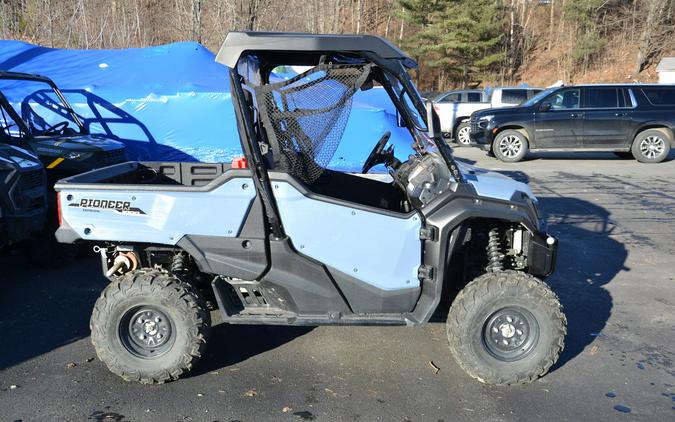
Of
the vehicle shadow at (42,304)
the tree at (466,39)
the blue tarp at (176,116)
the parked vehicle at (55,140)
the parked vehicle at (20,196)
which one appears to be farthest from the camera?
the tree at (466,39)

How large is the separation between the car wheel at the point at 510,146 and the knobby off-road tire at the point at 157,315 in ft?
39.7

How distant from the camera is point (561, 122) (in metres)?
14.2

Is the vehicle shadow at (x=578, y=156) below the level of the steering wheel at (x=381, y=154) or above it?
below

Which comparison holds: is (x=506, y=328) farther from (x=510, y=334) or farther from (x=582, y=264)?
(x=582, y=264)

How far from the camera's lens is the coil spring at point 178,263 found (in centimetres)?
414

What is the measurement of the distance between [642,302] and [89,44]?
76.1 feet

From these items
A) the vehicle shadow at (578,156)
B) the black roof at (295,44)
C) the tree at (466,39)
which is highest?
the tree at (466,39)

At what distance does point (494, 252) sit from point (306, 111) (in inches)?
66.0

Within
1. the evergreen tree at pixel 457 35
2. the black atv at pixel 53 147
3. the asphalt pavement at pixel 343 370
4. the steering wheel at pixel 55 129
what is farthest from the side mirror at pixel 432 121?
the evergreen tree at pixel 457 35

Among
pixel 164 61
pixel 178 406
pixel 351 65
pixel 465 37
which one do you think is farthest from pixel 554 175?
pixel 465 37

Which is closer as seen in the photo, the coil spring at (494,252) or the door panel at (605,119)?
the coil spring at (494,252)

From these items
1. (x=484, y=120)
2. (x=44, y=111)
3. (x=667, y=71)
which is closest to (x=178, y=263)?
(x=44, y=111)

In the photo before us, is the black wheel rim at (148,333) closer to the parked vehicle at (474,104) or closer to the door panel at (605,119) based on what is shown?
the door panel at (605,119)

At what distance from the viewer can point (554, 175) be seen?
12.3 m
